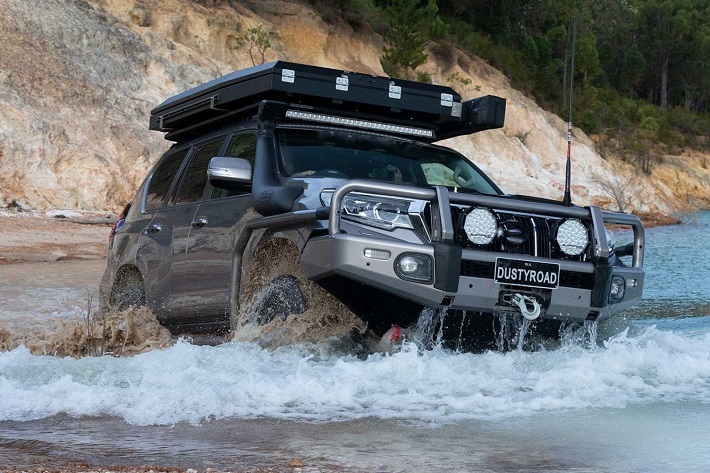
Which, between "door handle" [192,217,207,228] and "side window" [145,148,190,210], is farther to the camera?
"side window" [145,148,190,210]

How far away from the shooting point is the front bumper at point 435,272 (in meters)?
5.65

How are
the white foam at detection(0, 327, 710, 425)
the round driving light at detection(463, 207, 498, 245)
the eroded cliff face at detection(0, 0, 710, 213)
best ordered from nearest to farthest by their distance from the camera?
the white foam at detection(0, 327, 710, 425) < the round driving light at detection(463, 207, 498, 245) < the eroded cliff face at detection(0, 0, 710, 213)

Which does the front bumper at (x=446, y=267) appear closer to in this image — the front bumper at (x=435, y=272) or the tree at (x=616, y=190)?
the front bumper at (x=435, y=272)

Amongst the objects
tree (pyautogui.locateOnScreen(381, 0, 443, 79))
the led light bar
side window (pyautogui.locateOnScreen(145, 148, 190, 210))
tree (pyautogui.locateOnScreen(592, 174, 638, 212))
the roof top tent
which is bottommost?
side window (pyautogui.locateOnScreen(145, 148, 190, 210))

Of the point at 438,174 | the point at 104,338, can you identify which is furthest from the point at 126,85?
the point at 438,174

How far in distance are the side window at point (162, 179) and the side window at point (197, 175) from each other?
26 centimetres

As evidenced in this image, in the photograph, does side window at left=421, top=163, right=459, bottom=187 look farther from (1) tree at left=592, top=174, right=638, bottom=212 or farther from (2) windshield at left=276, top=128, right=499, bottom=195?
(1) tree at left=592, top=174, right=638, bottom=212

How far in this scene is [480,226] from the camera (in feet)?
19.1

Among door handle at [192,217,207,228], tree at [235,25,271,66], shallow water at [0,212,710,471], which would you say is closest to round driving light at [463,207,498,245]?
shallow water at [0,212,710,471]

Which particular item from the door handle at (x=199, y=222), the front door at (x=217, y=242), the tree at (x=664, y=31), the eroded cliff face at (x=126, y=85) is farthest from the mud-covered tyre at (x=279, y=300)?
the tree at (x=664, y=31)

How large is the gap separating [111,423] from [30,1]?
2642 cm

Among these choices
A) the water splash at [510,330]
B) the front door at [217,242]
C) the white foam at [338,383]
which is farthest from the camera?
the front door at [217,242]

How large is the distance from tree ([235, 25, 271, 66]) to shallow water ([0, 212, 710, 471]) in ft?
92.2

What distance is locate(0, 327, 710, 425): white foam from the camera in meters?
5.17
